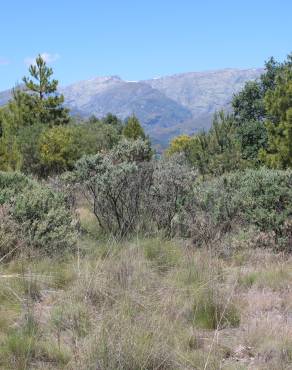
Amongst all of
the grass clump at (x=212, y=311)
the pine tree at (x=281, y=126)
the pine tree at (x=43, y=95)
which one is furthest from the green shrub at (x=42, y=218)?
the pine tree at (x=43, y=95)

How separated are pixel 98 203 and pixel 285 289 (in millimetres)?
3848

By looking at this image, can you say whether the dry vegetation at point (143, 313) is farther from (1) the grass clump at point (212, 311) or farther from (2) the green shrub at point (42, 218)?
(2) the green shrub at point (42, 218)

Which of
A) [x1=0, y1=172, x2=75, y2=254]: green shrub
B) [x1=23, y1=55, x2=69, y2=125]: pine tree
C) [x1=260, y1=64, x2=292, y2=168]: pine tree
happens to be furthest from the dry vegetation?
[x1=23, y1=55, x2=69, y2=125]: pine tree

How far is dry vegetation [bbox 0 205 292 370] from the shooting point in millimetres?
3354

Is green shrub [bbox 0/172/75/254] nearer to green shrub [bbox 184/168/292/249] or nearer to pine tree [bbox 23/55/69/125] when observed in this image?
green shrub [bbox 184/168/292/249]

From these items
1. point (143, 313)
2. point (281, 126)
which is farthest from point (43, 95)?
point (143, 313)

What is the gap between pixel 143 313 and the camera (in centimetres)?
388

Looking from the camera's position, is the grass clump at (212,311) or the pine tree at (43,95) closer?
the grass clump at (212,311)

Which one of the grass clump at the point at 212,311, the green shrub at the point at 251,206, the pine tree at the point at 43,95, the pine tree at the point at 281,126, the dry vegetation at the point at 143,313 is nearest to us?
the dry vegetation at the point at 143,313

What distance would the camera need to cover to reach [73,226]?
7.20 m

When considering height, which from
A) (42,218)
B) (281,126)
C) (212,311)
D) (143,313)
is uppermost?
(281,126)

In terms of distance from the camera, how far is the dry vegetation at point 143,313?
132 inches

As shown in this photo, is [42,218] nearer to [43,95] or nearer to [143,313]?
[143,313]

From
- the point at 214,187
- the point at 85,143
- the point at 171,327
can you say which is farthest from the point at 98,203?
the point at 85,143
